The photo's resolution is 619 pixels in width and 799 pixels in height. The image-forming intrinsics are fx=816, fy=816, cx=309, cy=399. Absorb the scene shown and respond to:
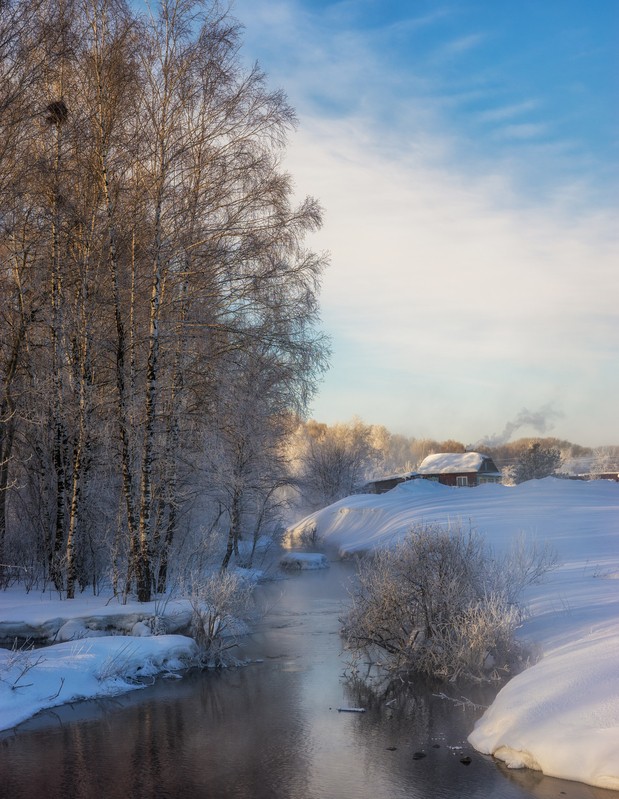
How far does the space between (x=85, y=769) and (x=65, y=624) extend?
5.17 m

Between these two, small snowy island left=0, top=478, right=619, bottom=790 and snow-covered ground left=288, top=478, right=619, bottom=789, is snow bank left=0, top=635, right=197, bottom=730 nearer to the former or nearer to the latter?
small snowy island left=0, top=478, right=619, bottom=790

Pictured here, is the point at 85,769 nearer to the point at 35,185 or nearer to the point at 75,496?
the point at 75,496

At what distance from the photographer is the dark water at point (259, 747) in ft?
24.7

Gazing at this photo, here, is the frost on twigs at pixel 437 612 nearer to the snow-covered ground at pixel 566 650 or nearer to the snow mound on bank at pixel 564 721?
the snow-covered ground at pixel 566 650

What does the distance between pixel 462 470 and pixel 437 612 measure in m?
64.5

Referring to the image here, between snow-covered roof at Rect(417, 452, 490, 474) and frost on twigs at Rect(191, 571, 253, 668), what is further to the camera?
snow-covered roof at Rect(417, 452, 490, 474)

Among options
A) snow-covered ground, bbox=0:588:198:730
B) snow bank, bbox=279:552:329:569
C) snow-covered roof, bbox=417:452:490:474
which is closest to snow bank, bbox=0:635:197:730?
snow-covered ground, bbox=0:588:198:730

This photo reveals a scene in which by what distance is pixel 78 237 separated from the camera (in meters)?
15.2

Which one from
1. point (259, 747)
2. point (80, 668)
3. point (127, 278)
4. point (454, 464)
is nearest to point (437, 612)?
point (259, 747)

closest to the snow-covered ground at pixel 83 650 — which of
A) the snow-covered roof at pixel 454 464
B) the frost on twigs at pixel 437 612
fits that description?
the frost on twigs at pixel 437 612

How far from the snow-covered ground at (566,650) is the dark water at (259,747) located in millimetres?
257

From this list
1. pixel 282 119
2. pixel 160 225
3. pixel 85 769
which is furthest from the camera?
pixel 282 119

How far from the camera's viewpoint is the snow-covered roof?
75.7 m

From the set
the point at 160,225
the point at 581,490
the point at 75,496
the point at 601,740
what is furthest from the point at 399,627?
the point at 581,490
